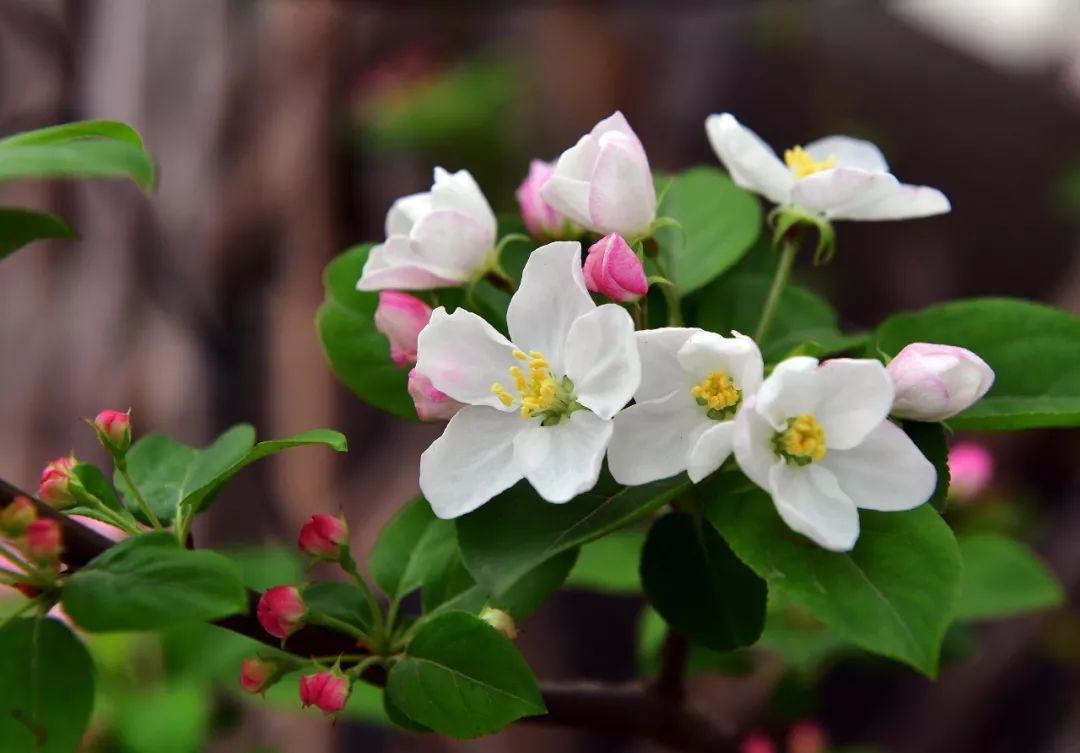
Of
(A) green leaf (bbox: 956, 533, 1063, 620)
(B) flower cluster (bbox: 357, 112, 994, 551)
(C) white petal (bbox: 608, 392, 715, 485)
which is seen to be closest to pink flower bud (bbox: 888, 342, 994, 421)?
(B) flower cluster (bbox: 357, 112, 994, 551)

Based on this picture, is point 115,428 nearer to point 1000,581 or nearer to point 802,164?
point 802,164

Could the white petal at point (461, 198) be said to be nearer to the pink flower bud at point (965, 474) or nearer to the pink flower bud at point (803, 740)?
the pink flower bud at point (965, 474)

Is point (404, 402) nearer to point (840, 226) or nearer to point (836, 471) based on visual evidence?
point (836, 471)

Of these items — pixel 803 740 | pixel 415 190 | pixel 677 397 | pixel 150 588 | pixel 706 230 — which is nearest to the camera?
pixel 150 588

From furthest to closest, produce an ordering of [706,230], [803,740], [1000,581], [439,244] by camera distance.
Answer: [803,740], [1000,581], [706,230], [439,244]

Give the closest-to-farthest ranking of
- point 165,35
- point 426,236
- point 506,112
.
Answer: point 426,236, point 165,35, point 506,112

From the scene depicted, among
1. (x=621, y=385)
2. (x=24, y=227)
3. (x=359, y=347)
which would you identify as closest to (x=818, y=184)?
(x=621, y=385)

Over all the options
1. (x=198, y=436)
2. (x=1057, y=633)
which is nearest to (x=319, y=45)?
(x=198, y=436)
